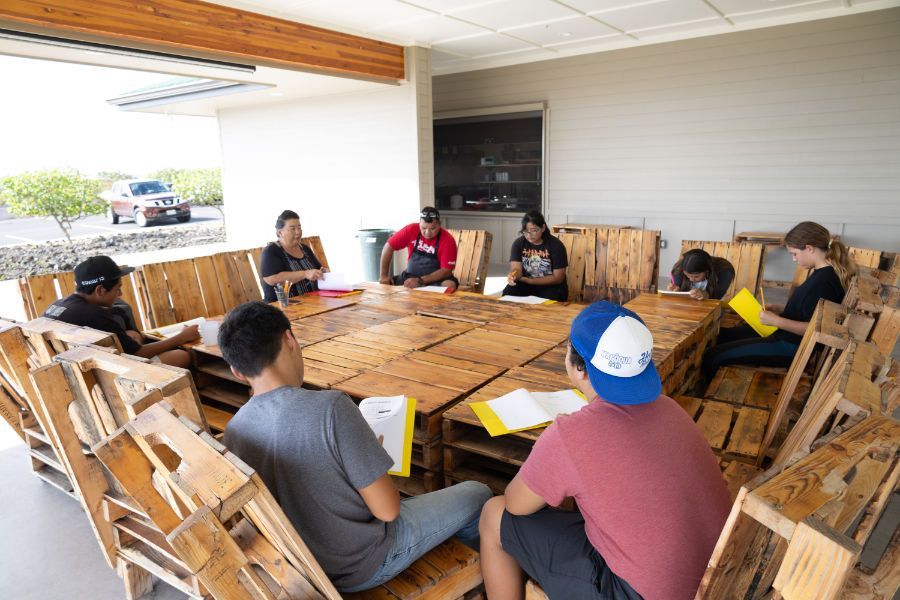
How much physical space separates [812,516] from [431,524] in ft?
3.69

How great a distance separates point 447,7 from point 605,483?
211 inches

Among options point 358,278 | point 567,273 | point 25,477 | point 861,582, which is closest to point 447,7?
point 567,273

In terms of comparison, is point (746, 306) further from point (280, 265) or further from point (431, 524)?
point (280, 265)

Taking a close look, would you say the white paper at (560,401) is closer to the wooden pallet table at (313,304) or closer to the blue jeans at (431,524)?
the blue jeans at (431,524)

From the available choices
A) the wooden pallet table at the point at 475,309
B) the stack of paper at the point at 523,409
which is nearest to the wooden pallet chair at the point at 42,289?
the wooden pallet table at the point at 475,309

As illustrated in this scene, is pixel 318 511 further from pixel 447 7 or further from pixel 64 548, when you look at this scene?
pixel 447 7

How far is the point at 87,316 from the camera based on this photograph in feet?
8.73

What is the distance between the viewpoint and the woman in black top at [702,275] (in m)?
3.98

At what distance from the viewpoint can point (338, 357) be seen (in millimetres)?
2809

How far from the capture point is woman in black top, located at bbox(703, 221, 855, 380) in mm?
3133

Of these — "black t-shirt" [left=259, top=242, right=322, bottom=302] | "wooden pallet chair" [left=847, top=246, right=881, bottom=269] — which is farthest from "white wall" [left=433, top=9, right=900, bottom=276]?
"black t-shirt" [left=259, top=242, right=322, bottom=302]

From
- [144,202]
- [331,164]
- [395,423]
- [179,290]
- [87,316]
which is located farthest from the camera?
[144,202]

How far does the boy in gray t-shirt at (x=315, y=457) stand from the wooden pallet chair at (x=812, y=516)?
82 cm

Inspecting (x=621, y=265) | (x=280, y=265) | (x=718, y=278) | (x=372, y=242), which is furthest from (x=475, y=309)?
(x=372, y=242)
